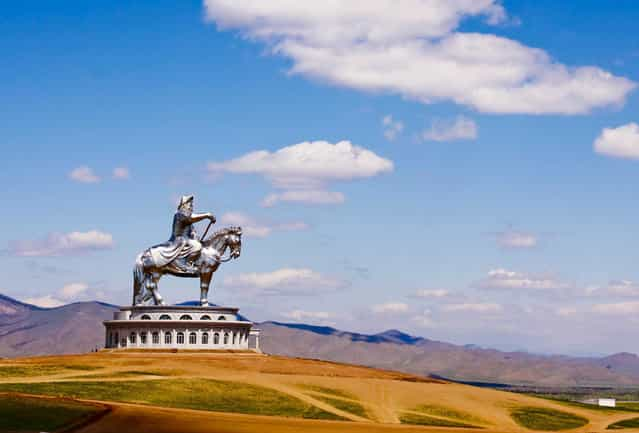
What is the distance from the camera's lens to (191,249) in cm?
11400

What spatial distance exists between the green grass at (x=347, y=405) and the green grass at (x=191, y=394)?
239 centimetres

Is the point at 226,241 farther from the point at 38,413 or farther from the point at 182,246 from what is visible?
the point at 38,413

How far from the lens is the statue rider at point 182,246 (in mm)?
113438

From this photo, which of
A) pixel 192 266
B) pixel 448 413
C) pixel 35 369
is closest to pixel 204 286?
pixel 192 266

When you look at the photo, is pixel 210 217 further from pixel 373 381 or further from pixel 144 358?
pixel 373 381

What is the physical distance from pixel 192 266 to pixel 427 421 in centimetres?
4302

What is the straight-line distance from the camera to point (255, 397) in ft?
275

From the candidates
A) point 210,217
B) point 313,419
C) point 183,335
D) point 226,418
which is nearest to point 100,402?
point 226,418

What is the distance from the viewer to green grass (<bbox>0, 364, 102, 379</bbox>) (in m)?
90.8

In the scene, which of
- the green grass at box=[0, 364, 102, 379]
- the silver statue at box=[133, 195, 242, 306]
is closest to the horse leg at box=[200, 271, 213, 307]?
the silver statue at box=[133, 195, 242, 306]

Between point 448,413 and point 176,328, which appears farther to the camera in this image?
point 176,328

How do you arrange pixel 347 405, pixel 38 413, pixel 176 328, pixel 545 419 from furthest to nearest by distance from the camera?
pixel 176 328, pixel 545 419, pixel 347 405, pixel 38 413

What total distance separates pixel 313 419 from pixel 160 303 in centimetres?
4016

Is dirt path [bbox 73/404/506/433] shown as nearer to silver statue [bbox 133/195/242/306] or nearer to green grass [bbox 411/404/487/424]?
green grass [bbox 411/404/487/424]
